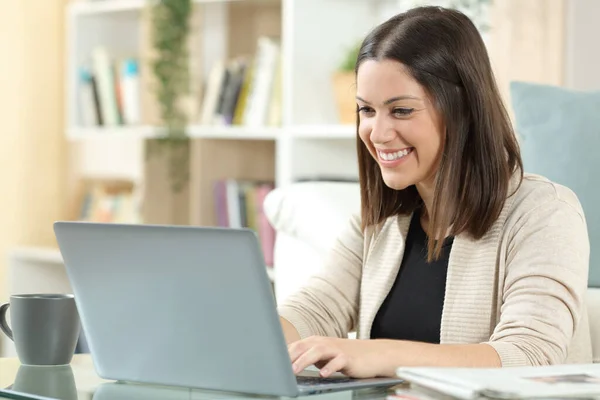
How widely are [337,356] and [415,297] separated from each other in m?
0.46

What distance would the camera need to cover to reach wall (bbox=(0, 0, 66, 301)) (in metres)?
4.12

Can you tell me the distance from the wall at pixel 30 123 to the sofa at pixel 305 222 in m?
2.10

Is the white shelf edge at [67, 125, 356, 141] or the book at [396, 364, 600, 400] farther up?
the white shelf edge at [67, 125, 356, 141]

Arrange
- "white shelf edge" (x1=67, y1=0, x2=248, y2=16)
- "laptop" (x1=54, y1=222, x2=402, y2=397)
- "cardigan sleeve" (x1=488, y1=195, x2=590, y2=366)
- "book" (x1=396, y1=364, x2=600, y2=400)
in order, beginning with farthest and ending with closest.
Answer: "white shelf edge" (x1=67, y1=0, x2=248, y2=16)
"cardigan sleeve" (x1=488, y1=195, x2=590, y2=366)
"laptop" (x1=54, y1=222, x2=402, y2=397)
"book" (x1=396, y1=364, x2=600, y2=400)

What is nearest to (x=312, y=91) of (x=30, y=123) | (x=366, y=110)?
(x=30, y=123)

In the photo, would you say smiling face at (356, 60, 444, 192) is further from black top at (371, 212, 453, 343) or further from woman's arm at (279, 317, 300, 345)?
woman's arm at (279, 317, 300, 345)

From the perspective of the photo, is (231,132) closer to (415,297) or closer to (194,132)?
(194,132)

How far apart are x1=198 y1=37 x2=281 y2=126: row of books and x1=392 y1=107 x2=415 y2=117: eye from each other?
6.09 ft

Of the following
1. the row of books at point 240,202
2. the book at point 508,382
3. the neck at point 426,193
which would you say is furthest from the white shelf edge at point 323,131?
the book at point 508,382

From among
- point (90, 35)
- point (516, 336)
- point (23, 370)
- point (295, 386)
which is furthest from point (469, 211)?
point (90, 35)

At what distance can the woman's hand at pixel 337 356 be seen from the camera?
1.21 metres

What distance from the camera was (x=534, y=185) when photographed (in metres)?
1.55

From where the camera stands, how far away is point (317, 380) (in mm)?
→ 1193

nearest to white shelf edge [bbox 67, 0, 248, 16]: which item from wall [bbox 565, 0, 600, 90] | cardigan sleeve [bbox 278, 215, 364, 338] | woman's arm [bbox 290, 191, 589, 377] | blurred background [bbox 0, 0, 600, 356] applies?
blurred background [bbox 0, 0, 600, 356]
